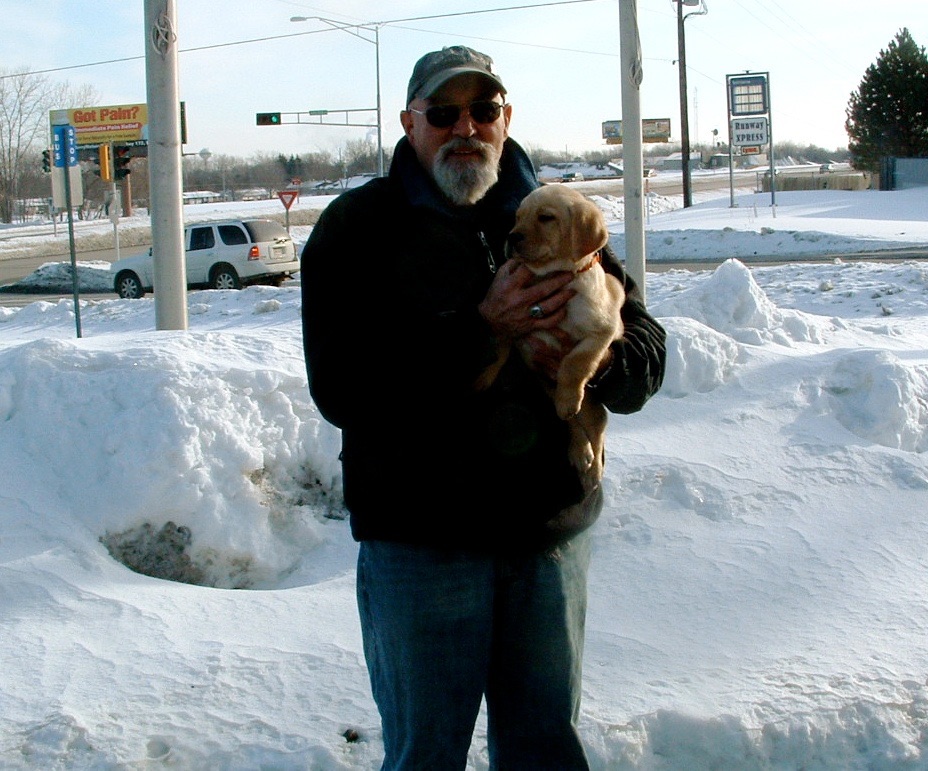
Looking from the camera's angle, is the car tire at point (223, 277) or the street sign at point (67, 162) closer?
the street sign at point (67, 162)

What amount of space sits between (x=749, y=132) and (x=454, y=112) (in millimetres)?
28839

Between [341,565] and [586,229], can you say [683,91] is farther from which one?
[586,229]

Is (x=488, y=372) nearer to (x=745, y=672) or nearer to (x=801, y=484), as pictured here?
(x=745, y=672)

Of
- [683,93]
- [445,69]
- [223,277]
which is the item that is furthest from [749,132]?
[445,69]

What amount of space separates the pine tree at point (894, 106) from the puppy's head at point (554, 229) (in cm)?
4589

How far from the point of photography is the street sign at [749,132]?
29.1 m

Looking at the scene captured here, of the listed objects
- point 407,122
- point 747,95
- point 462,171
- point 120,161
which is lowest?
point 462,171

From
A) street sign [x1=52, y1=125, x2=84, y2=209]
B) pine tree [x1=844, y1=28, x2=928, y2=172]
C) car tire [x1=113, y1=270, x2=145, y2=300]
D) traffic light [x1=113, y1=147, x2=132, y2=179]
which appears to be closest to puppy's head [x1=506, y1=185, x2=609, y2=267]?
street sign [x1=52, y1=125, x2=84, y2=209]

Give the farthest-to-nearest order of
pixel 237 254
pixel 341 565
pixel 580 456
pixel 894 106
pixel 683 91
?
pixel 894 106 < pixel 683 91 < pixel 237 254 < pixel 341 565 < pixel 580 456

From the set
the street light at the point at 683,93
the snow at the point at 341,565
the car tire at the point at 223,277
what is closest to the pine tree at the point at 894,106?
the street light at the point at 683,93

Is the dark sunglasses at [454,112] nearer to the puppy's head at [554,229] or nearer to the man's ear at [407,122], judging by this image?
the man's ear at [407,122]

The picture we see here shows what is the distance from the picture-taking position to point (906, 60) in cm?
4278

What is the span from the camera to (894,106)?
44.0 meters

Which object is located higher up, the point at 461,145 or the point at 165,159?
the point at 165,159
